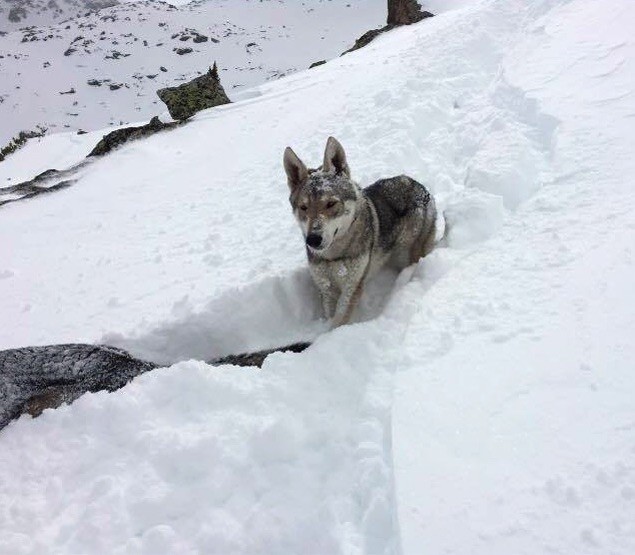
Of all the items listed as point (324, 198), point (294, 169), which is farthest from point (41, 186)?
point (324, 198)

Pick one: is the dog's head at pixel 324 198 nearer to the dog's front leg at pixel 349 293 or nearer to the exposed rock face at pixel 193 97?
the dog's front leg at pixel 349 293

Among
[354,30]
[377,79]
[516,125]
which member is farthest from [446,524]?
[354,30]

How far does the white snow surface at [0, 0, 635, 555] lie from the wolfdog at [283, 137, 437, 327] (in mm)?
320

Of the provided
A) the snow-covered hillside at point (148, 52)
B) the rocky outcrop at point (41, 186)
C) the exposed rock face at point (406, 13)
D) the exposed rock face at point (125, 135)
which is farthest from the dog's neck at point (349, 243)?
the snow-covered hillside at point (148, 52)

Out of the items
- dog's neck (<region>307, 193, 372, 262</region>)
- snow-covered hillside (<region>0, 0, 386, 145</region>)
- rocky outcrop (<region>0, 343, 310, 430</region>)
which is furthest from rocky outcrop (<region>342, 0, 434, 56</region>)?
rocky outcrop (<region>0, 343, 310, 430</region>)

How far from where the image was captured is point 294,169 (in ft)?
16.3

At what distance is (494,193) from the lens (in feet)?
17.8

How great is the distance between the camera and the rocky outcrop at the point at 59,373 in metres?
3.95

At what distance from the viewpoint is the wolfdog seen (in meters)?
4.59

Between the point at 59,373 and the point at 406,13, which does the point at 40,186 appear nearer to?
the point at 59,373

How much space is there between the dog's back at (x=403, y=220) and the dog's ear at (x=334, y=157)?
0.52 m

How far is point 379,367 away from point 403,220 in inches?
86.8

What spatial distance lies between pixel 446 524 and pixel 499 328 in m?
1.54

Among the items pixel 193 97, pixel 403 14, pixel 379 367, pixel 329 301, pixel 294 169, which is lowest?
pixel 329 301
